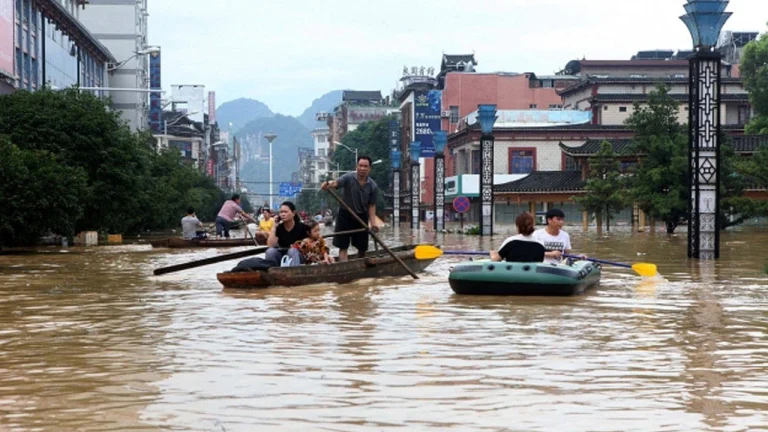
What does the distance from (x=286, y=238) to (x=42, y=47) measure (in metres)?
41.7

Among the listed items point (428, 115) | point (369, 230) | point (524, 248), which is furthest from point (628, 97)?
point (524, 248)

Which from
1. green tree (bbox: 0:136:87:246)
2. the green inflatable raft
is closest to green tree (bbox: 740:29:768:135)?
green tree (bbox: 0:136:87:246)

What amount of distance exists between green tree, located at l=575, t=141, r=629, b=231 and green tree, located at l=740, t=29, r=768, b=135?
617 inches

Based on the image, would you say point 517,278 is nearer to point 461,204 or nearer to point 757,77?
point 461,204

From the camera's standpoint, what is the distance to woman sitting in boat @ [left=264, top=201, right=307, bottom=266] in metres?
18.4

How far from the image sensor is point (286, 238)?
1848cm

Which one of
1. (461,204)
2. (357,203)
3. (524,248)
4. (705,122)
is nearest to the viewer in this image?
(524,248)

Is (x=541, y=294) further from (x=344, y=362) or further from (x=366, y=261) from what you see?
(x=344, y=362)

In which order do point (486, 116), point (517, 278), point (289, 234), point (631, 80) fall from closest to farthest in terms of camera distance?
point (517, 278), point (289, 234), point (486, 116), point (631, 80)

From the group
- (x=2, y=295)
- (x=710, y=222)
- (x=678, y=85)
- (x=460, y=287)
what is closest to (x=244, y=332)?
(x=460, y=287)

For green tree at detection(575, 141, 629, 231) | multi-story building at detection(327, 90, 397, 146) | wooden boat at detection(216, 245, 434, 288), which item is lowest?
wooden boat at detection(216, 245, 434, 288)

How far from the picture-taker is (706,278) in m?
21.0

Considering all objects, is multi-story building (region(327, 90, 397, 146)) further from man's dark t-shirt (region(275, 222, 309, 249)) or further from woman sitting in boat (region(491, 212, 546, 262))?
woman sitting in boat (region(491, 212, 546, 262))

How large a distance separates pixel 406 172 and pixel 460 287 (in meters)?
112
